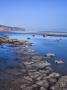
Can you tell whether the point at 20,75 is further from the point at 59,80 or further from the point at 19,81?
the point at 59,80

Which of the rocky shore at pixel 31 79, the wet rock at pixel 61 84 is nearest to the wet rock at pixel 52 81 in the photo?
the rocky shore at pixel 31 79

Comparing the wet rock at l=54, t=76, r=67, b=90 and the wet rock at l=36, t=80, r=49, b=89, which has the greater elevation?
the wet rock at l=36, t=80, r=49, b=89

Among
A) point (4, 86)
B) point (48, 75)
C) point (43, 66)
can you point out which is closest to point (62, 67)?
point (43, 66)

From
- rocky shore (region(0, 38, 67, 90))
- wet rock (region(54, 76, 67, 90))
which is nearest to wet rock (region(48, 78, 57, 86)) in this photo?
rocky shore (region(0, 38, 67, 90))

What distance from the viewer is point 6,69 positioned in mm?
23188

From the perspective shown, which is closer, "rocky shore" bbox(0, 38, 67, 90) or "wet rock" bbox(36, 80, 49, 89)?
"rocky shore" bbox(0, 38, 67, 90)

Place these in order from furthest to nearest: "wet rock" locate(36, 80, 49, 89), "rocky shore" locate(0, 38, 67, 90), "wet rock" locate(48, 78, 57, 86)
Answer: "wet rock" locate(48, 78, 57, 86) → "wet rock" locate(36, 80, 49, 89) → "rocky shore" locate(0, 38, 67, 90)

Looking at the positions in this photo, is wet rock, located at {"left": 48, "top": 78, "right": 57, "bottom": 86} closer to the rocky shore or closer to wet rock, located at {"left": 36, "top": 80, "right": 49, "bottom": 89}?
the rocky shore

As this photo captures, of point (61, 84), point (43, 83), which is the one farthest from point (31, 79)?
point (61, 84)

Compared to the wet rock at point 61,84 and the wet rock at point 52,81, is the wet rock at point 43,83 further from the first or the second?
the wet rock at point 61,84

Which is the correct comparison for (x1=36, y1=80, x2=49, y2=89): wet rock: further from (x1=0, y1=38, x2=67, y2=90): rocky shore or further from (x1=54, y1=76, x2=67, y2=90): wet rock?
(x1=54, y1=76, x2=67, y2=90): wet rock

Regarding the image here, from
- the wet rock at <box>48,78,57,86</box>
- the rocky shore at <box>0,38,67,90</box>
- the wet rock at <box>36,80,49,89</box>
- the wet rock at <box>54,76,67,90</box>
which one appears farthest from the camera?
the wet rock at <box>48,78,57,86</box>

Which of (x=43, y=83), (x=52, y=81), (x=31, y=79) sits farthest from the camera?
(x=31, y=79)

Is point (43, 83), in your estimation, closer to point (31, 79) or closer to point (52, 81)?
point (52, 81)
